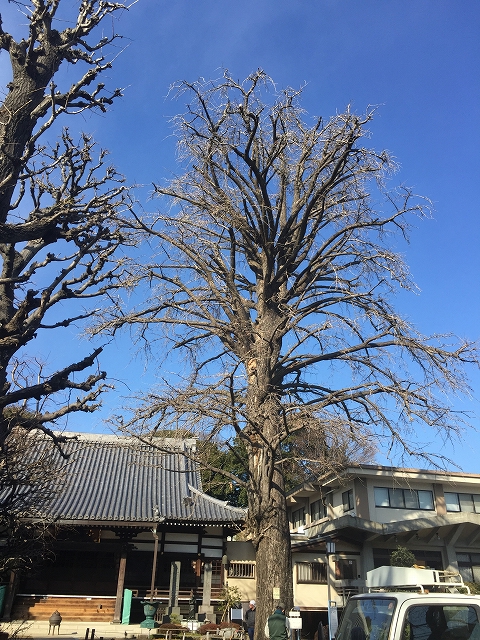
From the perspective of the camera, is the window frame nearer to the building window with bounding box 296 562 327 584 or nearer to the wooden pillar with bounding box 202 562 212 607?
the wooden pillar with bounding box 202 562 212 607

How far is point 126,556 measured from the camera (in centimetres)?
1895

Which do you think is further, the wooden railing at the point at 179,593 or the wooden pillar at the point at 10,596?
the wooden railing at the point at 179,593

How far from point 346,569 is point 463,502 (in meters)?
5.55

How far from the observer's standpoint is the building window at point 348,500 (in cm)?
2134

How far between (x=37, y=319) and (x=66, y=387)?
40.4 inches

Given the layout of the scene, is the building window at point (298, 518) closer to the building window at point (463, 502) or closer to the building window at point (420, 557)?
the building window at point (420, 557)

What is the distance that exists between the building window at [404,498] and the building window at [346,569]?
2564 millimetres

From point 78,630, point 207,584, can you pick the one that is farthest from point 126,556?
point 207,584

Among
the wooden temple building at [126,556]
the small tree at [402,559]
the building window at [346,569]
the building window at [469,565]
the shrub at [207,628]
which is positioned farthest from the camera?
the building window at [346,569]

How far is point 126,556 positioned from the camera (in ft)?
62.2

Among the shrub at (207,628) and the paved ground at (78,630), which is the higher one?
the shrub at (207,628)

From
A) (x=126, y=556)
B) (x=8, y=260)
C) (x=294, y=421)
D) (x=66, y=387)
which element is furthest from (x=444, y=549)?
(x=8, y=260)

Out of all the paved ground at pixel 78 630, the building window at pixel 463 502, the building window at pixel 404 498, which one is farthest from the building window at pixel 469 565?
the paved ground at pixel 78 630

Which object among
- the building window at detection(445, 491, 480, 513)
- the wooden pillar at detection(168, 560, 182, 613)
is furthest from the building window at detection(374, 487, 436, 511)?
the wooden pillar at detection(168, 560, 182, 613)
